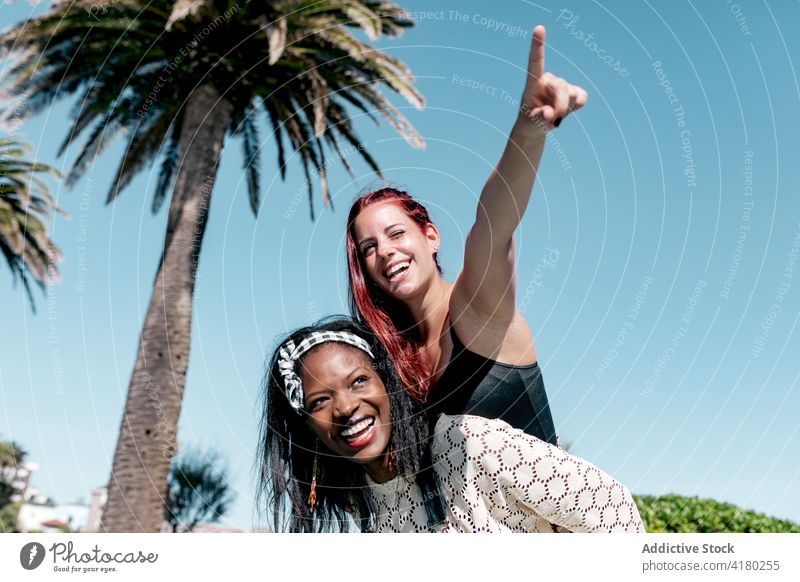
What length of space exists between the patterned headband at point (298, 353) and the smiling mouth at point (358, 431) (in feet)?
0.78

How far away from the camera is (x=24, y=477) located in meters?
22.6

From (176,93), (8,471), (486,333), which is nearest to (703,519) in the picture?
(486,333)

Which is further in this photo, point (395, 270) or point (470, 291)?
point (395, 270)

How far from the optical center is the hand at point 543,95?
9.50 feet

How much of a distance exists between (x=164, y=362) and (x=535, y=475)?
8427 millimetres

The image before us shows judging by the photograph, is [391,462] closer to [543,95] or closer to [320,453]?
[320,453]

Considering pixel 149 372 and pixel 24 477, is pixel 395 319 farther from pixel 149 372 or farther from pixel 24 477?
pixel 24 477

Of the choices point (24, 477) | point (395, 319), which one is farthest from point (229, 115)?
point (24, 477)

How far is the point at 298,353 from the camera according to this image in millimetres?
3348

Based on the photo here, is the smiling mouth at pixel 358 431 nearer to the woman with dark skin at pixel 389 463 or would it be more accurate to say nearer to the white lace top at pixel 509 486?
the woman with dark skin at pixel 389 463

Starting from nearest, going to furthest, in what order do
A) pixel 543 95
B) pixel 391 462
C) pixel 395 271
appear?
pixel 543 95 → pixel 391 462 → pixel 395 271

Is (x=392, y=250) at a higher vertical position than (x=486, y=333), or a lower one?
higher

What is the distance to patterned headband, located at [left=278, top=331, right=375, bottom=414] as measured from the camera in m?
3.31

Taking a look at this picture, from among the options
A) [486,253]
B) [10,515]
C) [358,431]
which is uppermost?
[10,515]
